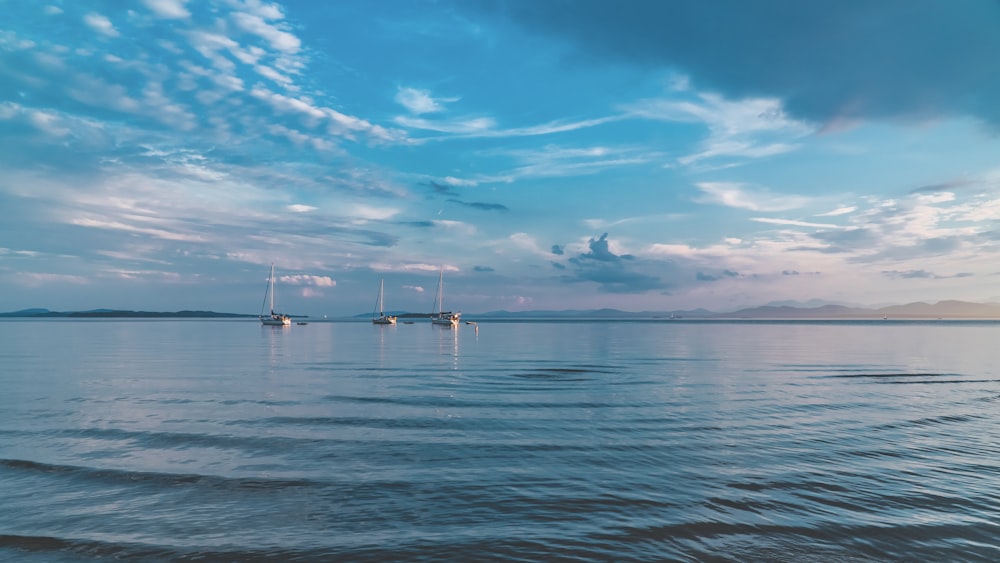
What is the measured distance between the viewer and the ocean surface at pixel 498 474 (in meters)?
12.5

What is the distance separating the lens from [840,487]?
16.5m

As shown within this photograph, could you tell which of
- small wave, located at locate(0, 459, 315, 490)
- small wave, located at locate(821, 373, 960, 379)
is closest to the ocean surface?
small wave, located at locate(0, 459, 315, 490)

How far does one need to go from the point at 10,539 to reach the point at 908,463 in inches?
1007

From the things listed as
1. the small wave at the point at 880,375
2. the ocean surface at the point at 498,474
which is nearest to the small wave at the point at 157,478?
the ocean surface at the point at 498,474

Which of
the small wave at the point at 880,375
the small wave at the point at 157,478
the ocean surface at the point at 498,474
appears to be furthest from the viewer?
the small wave at the point at 880,375

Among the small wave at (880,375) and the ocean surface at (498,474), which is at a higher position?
the small wave at (880,375)

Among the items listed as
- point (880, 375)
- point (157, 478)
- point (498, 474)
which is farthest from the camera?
point (880, 375)

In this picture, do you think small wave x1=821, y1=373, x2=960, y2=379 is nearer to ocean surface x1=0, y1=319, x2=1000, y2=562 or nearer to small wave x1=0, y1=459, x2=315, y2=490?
ocean surface x1=0, y1=319, x2=1000, y2=562

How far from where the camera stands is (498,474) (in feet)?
58.3

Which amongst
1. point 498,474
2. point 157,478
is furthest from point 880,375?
point 157,478

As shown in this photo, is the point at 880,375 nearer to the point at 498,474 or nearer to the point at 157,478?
the point at 498,474

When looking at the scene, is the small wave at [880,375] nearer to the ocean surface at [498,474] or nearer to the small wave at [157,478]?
the ocean surface at [498,474]

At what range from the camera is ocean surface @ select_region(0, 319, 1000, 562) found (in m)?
12.5

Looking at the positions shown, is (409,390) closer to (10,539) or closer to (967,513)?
(10,539)
